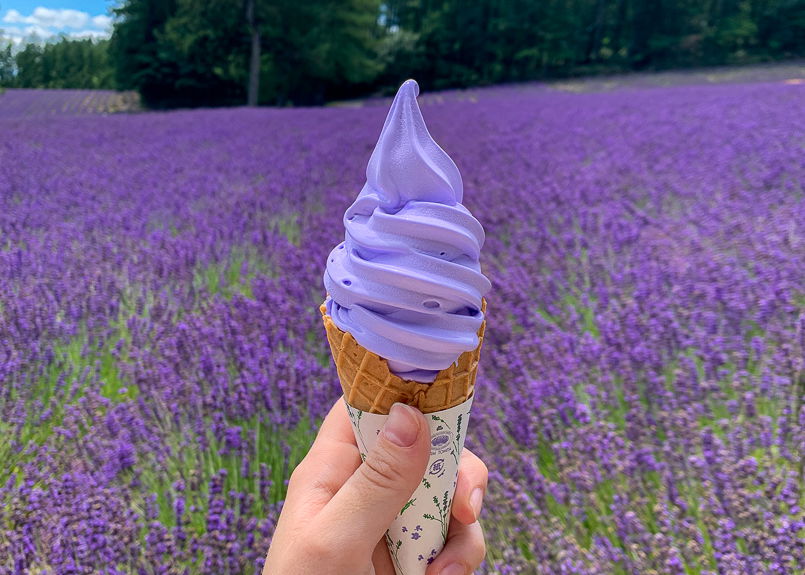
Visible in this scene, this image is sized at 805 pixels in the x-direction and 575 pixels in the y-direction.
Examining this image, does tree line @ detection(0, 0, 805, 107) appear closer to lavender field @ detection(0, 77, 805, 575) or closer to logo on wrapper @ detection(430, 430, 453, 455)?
lavender field @ detection(0, 77, 805, 575)

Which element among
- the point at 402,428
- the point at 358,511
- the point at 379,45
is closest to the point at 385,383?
the point at 402,428

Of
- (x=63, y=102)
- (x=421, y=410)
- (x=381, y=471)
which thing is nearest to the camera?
(x=381, y=471)

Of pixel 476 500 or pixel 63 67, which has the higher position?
pixel 63 67

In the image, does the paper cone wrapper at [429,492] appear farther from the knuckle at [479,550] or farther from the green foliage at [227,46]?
the green foliage at [227,46]

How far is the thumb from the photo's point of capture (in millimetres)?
769

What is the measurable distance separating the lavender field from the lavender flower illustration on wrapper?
0.44m

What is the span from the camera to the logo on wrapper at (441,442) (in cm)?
90

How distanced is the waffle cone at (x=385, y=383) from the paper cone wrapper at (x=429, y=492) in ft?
0.06

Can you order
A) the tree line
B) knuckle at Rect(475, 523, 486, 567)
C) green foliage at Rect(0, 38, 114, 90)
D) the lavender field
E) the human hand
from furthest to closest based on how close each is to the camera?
1. green foliage at Rect(0, 38, 114, 90)
2. the tree line
3. the lavender field
4. knuckle at Rect(475, 523, 486, 567)
5. the human hand

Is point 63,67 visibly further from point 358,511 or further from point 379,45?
point 358,511

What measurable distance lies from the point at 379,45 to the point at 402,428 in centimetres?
2540

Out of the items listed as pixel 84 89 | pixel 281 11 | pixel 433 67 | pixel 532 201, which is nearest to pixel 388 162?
pixel 532 201

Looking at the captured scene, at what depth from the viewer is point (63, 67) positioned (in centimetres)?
2342

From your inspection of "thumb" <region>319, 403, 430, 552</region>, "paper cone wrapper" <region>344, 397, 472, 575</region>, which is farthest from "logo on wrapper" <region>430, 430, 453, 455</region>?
"thumb" <region>319, 403, 430, 552</region>
